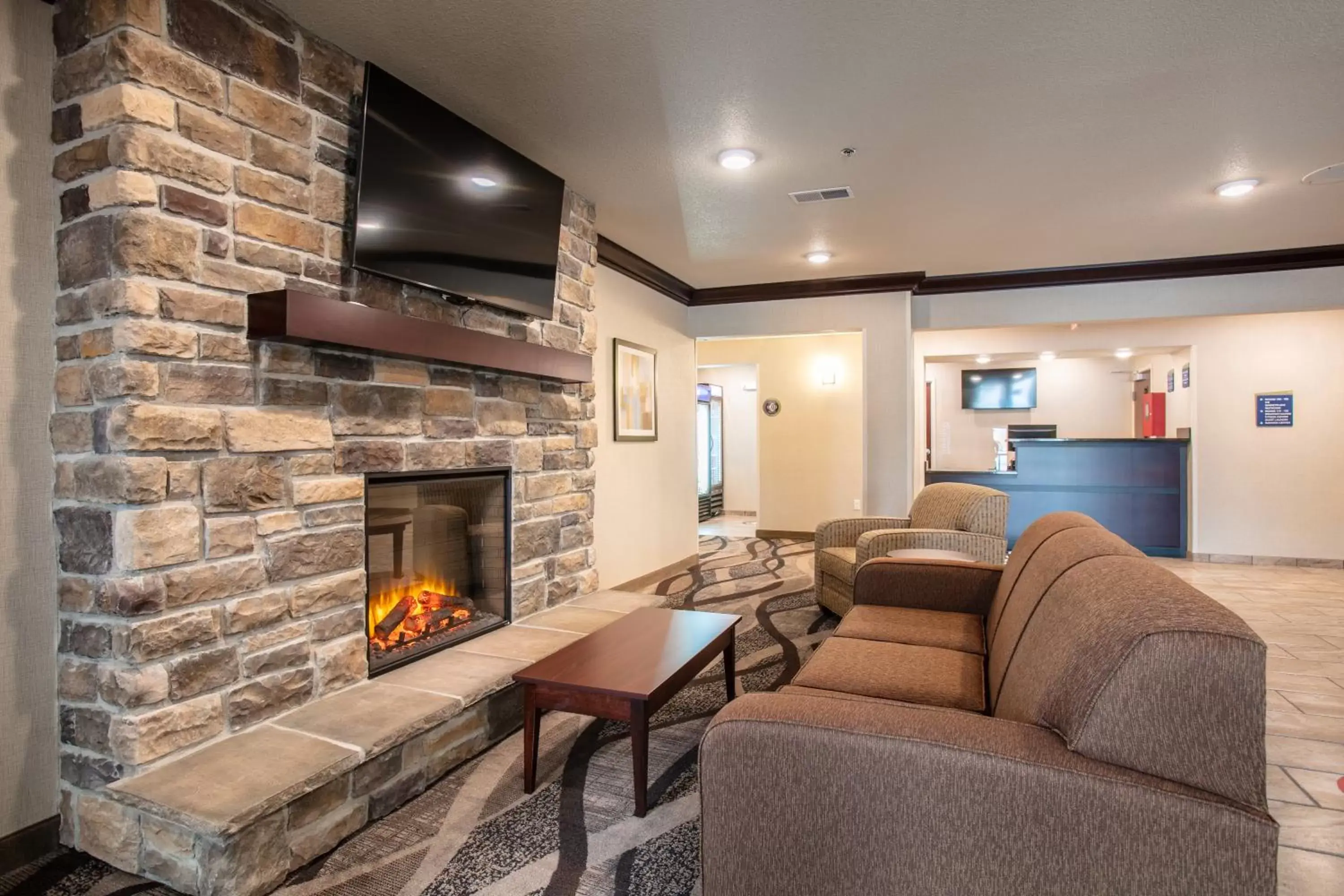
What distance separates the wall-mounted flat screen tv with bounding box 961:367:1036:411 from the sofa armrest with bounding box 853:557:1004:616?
692 centimetres

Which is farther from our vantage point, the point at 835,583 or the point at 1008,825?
the point at 835,583

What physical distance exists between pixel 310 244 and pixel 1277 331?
769 cm

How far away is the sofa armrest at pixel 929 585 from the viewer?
2857mm

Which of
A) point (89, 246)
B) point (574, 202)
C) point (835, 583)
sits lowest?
point (835, 583)

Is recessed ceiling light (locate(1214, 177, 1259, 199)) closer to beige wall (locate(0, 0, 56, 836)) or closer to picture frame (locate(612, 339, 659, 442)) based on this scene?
picture frame (locate(612, 339, 659, 442))

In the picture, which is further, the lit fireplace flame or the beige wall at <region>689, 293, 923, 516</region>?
the beige wall at <region>689, 293, 923, 516</region>

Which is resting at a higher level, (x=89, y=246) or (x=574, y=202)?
(x=574, y=202)

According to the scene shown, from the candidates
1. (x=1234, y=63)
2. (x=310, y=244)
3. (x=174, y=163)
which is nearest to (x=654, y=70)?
(x=310, y=244)

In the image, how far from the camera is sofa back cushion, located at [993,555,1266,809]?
104cm

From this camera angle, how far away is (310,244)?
2320mm

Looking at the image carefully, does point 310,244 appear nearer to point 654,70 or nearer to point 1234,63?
point 654,70

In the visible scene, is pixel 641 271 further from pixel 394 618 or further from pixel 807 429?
pixel 807 429

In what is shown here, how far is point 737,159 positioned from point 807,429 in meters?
5.07

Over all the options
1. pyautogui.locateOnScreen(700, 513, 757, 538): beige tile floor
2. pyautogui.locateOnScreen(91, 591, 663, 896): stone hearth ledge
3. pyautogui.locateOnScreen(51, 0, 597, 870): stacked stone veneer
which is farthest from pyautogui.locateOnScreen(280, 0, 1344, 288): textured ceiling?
pyautogui.locateOnScreen(700, 513, 757, 538): beige tile floor
